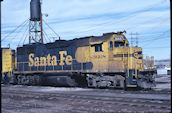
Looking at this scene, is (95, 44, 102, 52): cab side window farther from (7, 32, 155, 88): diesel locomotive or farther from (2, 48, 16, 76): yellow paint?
(2, 48, 16, 76): yellow paint

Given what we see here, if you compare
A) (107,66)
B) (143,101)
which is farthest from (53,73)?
(143,101)

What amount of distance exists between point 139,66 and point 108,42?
2.60 meters

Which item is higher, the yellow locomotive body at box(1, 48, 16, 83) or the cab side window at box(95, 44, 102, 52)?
the cab side window at box(95, 44, 102, 52)

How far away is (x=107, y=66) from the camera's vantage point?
50.3ft

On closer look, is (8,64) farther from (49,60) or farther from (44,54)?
(49,60)

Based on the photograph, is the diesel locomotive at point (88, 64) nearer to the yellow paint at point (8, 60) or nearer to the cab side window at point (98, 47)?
the cab side window at point (98, 47)

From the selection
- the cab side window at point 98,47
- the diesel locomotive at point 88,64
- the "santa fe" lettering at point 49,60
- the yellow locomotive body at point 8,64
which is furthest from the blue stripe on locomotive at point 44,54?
the yellow locomotive body at point 8,64

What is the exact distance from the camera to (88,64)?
16297mm

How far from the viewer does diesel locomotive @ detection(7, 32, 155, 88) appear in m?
14.5

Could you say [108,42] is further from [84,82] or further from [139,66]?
[84,82]

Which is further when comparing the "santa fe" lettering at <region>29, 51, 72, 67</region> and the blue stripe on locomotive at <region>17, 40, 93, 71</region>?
the "santa fe" lettering at <region>29, 51, 72, 67</region>

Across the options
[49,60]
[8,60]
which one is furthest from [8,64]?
[49,60]

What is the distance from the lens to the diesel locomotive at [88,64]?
14.5m

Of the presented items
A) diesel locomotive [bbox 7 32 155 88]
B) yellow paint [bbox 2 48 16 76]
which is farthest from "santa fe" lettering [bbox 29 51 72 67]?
yellow paint [bbox 2 48 16 76]
